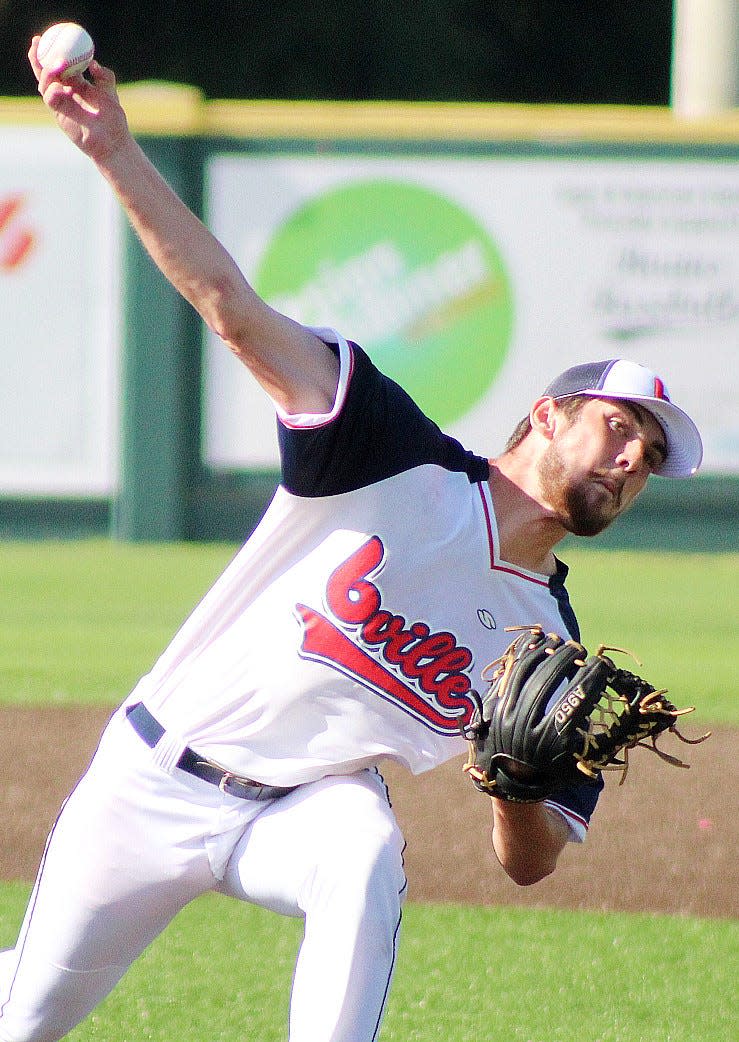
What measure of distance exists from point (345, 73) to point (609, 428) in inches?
669

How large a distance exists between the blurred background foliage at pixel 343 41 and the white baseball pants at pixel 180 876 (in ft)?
55.9

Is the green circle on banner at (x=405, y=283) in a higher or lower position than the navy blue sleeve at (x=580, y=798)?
lower

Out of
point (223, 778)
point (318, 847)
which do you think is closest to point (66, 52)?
point (223, 778)

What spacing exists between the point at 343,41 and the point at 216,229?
772cm

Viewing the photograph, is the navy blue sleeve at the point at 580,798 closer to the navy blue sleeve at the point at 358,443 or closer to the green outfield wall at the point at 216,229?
the navy blue sleeve at the point at 358,443

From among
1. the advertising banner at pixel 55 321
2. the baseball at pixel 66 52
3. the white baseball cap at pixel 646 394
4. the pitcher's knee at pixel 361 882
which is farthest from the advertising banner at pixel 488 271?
the pitcher's knee at pixel 361 882

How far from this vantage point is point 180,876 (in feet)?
9.99

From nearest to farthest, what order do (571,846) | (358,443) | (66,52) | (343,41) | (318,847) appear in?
A: 1. (66,52)
2. (318,847)
3. (358,443)
4. (571,846)
5. (343,41)

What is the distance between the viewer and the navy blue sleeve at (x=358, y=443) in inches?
118

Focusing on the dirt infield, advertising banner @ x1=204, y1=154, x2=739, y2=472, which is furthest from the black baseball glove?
advertising banner @ x1=204, y1=154, x2=739, y2=472

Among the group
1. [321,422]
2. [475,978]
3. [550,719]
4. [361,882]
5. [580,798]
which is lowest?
[475,978]

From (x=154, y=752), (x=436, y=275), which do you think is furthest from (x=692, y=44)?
(x=154, y=752)

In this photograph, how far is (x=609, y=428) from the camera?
319 centimetres

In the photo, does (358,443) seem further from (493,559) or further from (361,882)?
(361,882)
